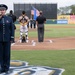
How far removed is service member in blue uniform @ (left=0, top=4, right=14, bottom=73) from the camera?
8555mm

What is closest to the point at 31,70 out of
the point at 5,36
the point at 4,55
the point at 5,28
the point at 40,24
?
the point at 4,55

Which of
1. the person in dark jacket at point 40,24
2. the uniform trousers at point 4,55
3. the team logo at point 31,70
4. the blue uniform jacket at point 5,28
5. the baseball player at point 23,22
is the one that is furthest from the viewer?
the person in dark jacket at point 40,24

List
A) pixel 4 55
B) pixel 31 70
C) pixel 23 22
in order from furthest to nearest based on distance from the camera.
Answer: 1. pixel 23 22
2. pixel 31 70
3. pixel 4 55

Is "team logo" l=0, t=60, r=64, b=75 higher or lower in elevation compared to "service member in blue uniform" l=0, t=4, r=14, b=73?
lower

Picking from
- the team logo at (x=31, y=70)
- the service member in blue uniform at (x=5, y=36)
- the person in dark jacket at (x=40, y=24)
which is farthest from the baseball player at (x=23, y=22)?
the service member in blue uniform at (x=5, y=36)

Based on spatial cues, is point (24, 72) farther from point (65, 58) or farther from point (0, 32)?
point (65, 58)

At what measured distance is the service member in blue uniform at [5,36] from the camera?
337 inches

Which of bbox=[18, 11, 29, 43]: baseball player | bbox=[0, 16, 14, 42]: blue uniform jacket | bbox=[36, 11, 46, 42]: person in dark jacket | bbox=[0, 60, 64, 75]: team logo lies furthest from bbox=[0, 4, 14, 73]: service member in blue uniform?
bbox=[36, 11, 46, 42]: person in dark jacket

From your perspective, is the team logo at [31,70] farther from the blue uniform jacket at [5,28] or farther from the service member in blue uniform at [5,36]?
the blue uniform jacket at [5,28]

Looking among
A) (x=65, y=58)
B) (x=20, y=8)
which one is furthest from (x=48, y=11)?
(x=65, y=58)

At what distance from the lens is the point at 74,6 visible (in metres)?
132

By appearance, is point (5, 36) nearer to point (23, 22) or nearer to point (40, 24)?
point (23, 22)

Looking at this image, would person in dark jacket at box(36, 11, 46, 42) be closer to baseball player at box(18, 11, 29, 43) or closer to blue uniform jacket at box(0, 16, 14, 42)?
baseball player at box(18, 11, 29, 43)

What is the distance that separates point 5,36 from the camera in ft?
28.2
